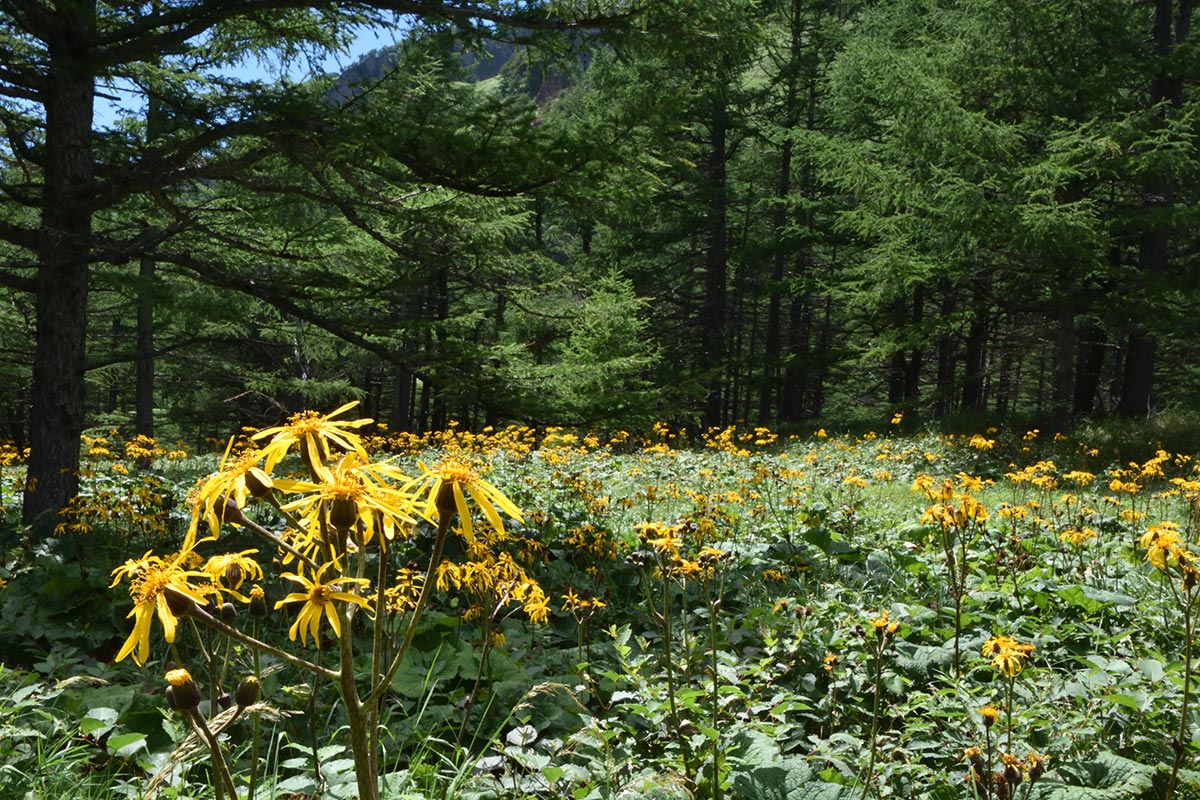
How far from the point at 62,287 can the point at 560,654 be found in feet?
15.6

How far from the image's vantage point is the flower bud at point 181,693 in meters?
1.05

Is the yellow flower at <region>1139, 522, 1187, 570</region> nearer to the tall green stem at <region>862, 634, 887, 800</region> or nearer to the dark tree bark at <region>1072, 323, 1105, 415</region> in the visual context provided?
the tall green stem at <region>862, 634, 887, 800</region>

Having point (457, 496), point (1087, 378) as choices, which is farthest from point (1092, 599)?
point (1087, 378)

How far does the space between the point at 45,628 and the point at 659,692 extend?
2967 millimetres

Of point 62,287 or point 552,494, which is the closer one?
point 62,287

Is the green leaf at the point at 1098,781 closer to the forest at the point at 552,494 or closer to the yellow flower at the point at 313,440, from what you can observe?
the forest at the point at 552,494

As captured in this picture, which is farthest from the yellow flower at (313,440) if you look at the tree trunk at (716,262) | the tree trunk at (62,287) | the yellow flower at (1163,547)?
the tree trunk at (716,262)

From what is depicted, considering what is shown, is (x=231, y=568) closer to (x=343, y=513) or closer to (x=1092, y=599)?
(x=343, y=513)

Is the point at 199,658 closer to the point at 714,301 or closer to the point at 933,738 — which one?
the point at 933,738

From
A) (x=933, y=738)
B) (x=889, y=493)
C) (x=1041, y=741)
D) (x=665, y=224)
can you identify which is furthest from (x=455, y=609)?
(x=665, y=224)

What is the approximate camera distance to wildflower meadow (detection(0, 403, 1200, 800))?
1.14m

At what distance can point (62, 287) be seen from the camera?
5320 mm

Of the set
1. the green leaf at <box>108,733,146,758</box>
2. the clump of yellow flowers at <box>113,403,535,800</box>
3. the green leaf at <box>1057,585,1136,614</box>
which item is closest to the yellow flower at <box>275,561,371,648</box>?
the clump of yellow flowers at <box>113,403,535,800</box>

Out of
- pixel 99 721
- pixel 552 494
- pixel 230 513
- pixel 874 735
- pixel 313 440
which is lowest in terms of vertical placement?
pixel 99 721
